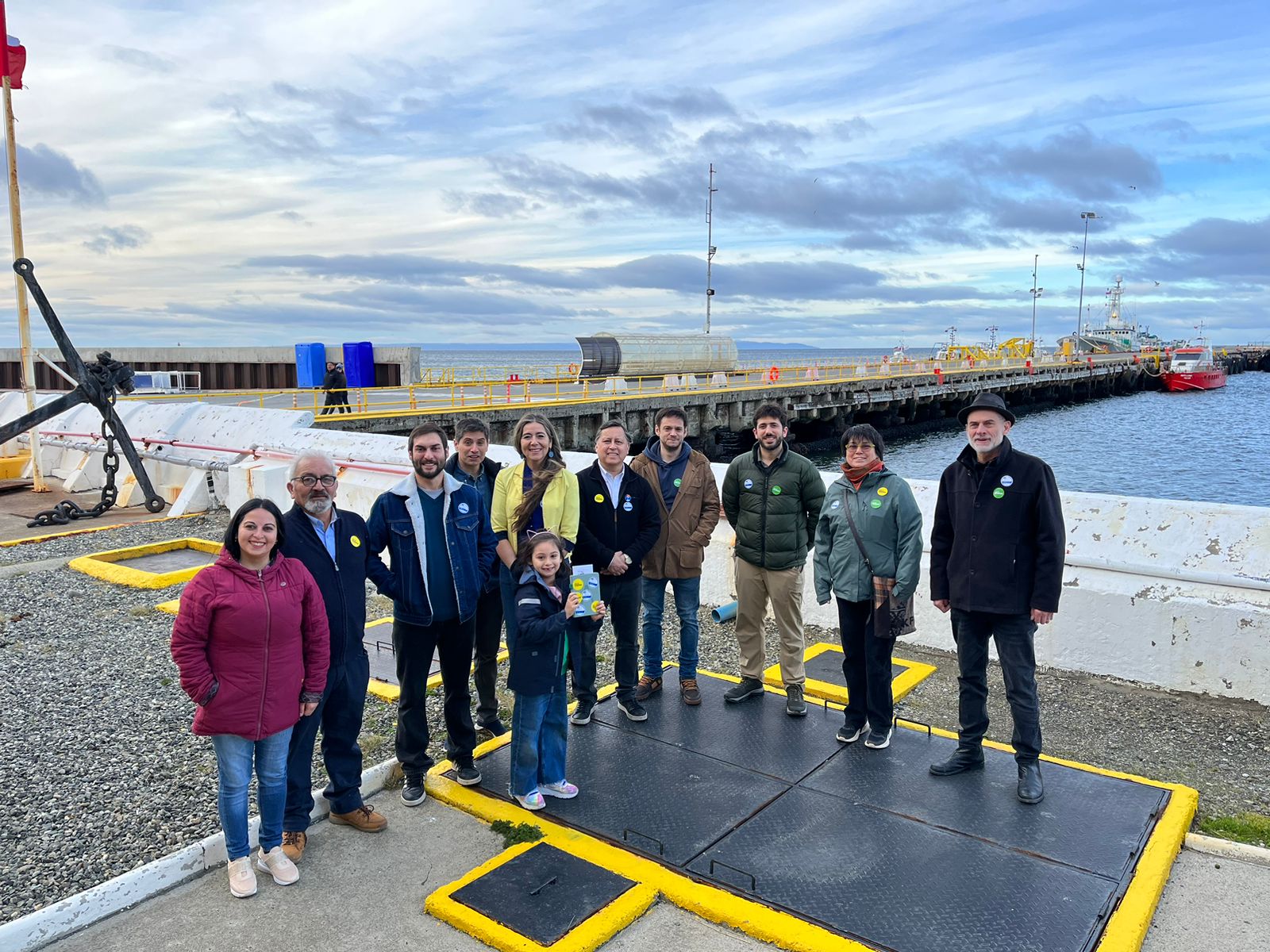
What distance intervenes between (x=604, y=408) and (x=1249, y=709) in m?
22.0

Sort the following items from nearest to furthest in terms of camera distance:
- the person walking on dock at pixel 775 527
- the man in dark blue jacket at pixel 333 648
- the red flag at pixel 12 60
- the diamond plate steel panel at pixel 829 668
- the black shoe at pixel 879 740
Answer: the man in dark blue jacket at pixel 333 648 < the black shoe at pixel 879 740 < the person walking on dock at pixel 775 527 < the diamond plate steel panel at pixel 829 668 < the red flag at pixel 12 60

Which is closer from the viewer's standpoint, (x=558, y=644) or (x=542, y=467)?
(x=558, y=644)

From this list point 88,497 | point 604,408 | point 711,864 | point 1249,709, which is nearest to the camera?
point 711,864

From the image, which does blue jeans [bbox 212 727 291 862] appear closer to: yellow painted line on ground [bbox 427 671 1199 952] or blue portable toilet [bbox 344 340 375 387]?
yellow painted line on ground [bbox 427 671 1199 952]

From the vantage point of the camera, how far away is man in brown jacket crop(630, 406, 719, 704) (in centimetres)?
544

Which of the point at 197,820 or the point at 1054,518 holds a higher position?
the point at 1054,518

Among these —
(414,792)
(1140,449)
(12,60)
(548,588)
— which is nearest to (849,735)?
(548,588)

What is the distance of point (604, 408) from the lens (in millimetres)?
26734

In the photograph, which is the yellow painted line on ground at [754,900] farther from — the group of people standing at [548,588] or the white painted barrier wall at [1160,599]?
the white painted barrier wall at [1160,599]

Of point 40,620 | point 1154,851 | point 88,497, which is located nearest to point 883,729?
point 1154,851

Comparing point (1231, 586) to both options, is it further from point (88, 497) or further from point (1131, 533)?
point (88, 497)

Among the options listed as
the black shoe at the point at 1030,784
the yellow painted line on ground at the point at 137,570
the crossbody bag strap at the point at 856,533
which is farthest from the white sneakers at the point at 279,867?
the yellow painted line on ground at the point at 137,570

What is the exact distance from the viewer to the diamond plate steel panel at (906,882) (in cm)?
338

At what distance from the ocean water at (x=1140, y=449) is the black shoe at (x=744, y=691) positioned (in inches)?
551
